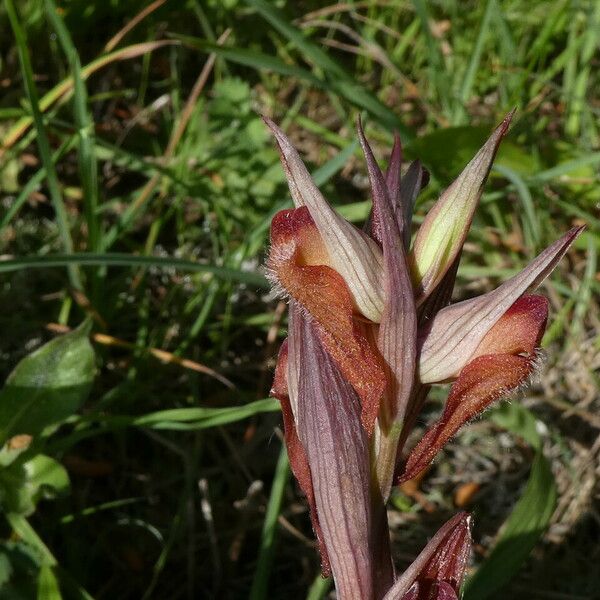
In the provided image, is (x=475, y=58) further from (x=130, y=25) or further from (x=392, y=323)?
(x=392, y=323)

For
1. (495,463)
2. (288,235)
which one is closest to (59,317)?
(495,463)

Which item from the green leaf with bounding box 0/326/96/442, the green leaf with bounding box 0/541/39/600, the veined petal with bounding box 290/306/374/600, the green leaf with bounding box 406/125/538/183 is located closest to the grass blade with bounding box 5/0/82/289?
the green leaf with bounding box 0/326/96/442

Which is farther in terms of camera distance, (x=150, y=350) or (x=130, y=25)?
(x=130, y=25)

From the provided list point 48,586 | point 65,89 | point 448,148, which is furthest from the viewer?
point 65,89

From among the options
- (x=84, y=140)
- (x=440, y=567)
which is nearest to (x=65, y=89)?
A: (x=84, y=140)

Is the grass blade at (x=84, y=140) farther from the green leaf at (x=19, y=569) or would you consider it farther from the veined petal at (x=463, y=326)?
the veined petal at (x=463, y=326)

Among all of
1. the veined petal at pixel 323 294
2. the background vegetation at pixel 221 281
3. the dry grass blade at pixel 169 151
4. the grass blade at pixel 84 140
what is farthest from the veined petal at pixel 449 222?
the dry grass blade at pixel 169 151
